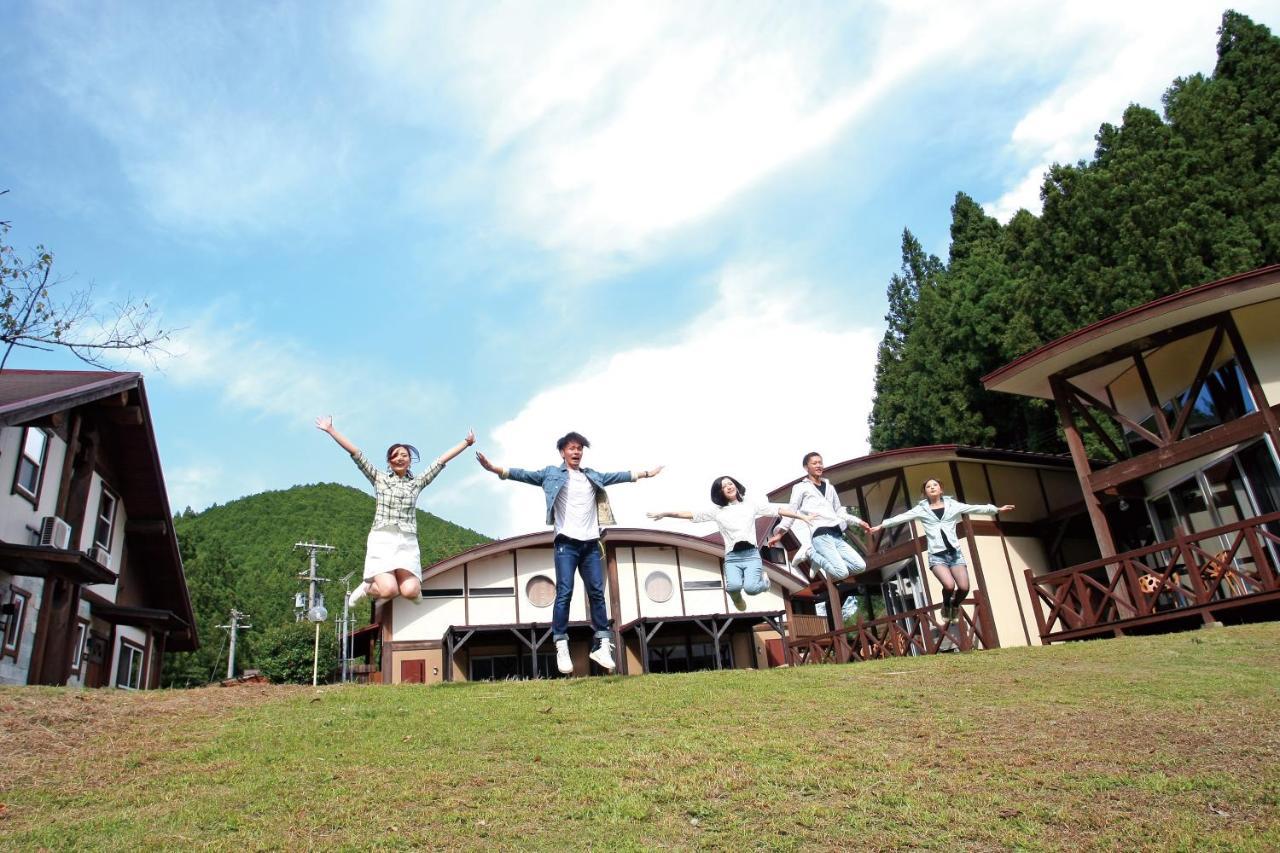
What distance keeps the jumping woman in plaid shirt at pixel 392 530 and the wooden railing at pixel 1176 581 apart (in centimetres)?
1318

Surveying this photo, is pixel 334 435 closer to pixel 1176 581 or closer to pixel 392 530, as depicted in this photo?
pixel 392 530

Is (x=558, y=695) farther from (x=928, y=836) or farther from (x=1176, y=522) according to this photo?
(x=1176, y=522)

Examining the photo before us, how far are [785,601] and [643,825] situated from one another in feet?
87.2

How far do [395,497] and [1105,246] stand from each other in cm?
2937

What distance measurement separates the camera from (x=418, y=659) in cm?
2847

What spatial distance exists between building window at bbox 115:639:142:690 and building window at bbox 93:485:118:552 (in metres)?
3.56

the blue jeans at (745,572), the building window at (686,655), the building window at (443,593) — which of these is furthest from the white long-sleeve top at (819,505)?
the building window at (686,655)

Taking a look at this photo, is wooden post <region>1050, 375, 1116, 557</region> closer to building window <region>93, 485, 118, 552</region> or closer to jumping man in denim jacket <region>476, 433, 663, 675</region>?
jumping man in denim jacket <region>476, 433, 663, 675</region>

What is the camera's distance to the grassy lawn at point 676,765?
5.57m

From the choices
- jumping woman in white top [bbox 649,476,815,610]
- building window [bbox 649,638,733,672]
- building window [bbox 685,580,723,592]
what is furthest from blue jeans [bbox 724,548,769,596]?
building window [bbox 649,638,733,672]

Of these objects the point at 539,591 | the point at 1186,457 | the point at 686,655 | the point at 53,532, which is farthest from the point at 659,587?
the point at 53,532

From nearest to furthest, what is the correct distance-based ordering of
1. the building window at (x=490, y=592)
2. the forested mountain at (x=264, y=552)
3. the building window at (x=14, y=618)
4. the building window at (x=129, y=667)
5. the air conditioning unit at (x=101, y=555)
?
the building window at (x=14, y=618), the air conditioning unit at (x=101, y=555), the building window at (x=129, y=667), the building window at (x=490, y=592), the forested mountain at (x=264, y=552)

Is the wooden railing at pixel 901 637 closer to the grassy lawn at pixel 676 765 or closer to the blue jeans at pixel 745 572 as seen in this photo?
the blue jeans at pixel 745 572

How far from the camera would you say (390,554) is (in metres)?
9.80
